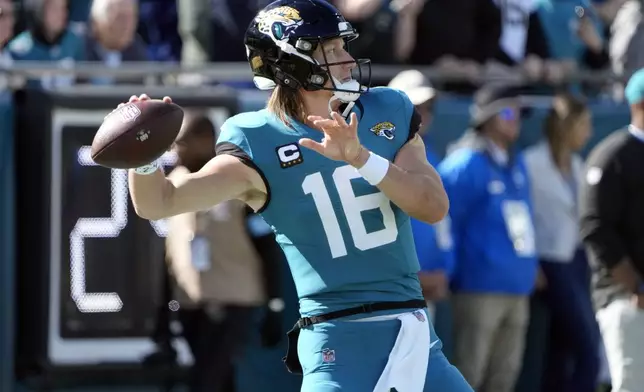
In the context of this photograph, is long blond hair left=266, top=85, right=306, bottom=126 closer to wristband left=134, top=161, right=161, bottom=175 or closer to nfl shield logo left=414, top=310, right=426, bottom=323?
wristband left=134, top=161, right=161, bottom=175

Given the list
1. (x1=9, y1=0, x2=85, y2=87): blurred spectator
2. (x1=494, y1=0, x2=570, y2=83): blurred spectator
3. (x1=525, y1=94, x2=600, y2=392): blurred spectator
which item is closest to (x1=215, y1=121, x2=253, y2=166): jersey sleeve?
(x1=9, y1=0, x2=85, y2=87): blurred spectator

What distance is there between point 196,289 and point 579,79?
9.14 feet

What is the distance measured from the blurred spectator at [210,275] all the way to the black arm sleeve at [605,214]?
6.57ft

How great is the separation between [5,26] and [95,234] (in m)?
1.28

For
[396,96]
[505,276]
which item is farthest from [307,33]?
[505,276]

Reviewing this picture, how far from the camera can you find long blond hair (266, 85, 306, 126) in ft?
14.2

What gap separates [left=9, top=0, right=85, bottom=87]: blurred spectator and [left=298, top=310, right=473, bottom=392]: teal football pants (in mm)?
4111

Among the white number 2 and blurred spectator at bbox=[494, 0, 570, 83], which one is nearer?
the white number 2

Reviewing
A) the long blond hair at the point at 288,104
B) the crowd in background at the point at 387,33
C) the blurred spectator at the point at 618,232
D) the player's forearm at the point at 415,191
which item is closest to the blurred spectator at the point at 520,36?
the crowd in background at the point at 387,33

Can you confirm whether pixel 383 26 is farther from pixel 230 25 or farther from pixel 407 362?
pixel 407 362

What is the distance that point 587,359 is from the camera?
26.3 feet

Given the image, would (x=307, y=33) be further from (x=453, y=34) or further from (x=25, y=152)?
(x=453, y=34)

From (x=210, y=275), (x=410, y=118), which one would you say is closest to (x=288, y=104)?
(x=410, y=118)

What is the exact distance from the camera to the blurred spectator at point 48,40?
7883 millimetres
